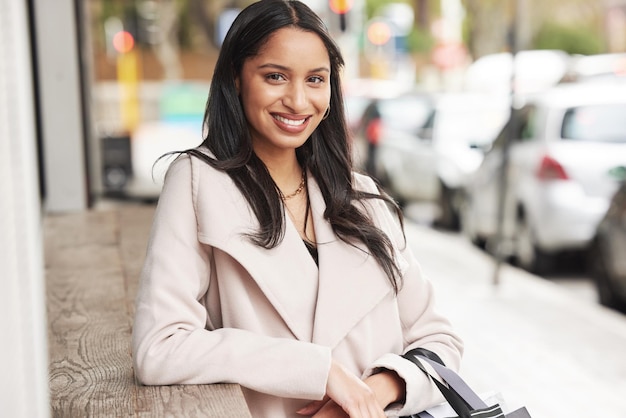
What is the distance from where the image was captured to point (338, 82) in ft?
8.66

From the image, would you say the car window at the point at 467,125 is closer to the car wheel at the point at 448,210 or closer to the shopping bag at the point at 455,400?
the car wheel at the point at 448,210

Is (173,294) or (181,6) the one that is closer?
(173,294)

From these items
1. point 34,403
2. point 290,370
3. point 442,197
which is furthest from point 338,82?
point 442,197

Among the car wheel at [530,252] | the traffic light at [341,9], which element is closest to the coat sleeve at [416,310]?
the car wheel at [530,252]

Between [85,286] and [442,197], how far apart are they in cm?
915

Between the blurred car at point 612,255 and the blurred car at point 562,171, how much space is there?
0.85 m

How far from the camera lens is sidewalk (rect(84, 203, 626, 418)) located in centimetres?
536

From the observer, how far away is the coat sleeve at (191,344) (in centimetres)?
224

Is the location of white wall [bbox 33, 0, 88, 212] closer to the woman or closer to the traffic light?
the woman

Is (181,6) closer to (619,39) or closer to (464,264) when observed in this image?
(619,39)

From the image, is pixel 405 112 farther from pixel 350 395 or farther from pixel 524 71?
pixel 350 395

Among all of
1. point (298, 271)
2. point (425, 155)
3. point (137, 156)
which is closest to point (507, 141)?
point (425, 155)

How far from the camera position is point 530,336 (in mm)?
6863

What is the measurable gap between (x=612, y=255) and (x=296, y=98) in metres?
5.87
